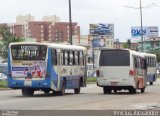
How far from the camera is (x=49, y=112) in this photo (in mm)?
20062

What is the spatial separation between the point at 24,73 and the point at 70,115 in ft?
42.4

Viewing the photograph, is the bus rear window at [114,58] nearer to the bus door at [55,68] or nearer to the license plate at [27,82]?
the bus door at [55,68]

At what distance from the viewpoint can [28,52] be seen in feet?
104

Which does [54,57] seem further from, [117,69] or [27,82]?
[117,69]

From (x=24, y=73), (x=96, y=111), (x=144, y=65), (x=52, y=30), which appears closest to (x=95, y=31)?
(x=52, y=30)

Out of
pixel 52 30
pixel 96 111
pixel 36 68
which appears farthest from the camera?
pixel 52 30

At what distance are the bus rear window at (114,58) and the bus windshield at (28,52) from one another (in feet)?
17.6

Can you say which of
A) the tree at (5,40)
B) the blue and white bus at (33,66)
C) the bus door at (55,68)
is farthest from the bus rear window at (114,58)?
the tree at (5,40)

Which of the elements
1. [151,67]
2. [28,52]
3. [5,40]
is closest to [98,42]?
[5,40]

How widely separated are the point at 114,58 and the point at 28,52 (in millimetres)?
6199

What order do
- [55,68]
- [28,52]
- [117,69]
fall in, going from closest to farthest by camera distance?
[28,52] < [55,68] < [117,69]

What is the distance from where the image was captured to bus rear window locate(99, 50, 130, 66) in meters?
35.4

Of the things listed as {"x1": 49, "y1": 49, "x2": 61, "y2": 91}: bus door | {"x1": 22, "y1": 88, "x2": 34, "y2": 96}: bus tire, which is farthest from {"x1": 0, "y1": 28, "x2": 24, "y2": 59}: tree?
{"x1": 49, "y1": 49, "x2": 61, "y2": 91}: bus door

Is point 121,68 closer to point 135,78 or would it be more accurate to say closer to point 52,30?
point 135,78
